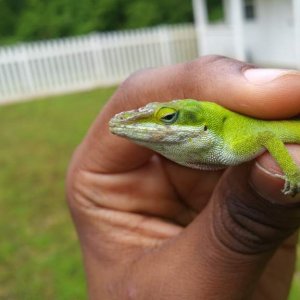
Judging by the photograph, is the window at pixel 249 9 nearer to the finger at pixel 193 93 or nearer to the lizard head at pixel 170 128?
the finger at pixel 193 93

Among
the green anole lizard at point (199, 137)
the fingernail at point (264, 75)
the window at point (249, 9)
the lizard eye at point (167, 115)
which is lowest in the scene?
the window at point (249, 9)

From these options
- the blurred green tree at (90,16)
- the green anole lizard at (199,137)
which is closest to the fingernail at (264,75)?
the green anole lizard at (199,137)

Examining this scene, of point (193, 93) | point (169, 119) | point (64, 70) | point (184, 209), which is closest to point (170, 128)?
point (169, 119)

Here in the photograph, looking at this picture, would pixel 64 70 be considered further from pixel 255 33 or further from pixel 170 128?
pixel 170 128

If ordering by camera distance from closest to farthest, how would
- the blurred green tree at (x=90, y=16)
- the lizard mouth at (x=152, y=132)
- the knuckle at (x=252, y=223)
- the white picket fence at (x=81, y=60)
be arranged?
the lizard mouth at (x=152, y=132), the knuckle at (x=252, y=223), the white picket fence at (x=81, y=60), the blurred green tree at (x=90, y=16)

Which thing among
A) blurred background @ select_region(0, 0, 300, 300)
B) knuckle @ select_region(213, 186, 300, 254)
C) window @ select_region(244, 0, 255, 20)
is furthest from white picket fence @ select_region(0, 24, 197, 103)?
knuckle @ select_region(213, 186, 300, 254)

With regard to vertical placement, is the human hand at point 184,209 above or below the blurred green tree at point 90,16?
above
